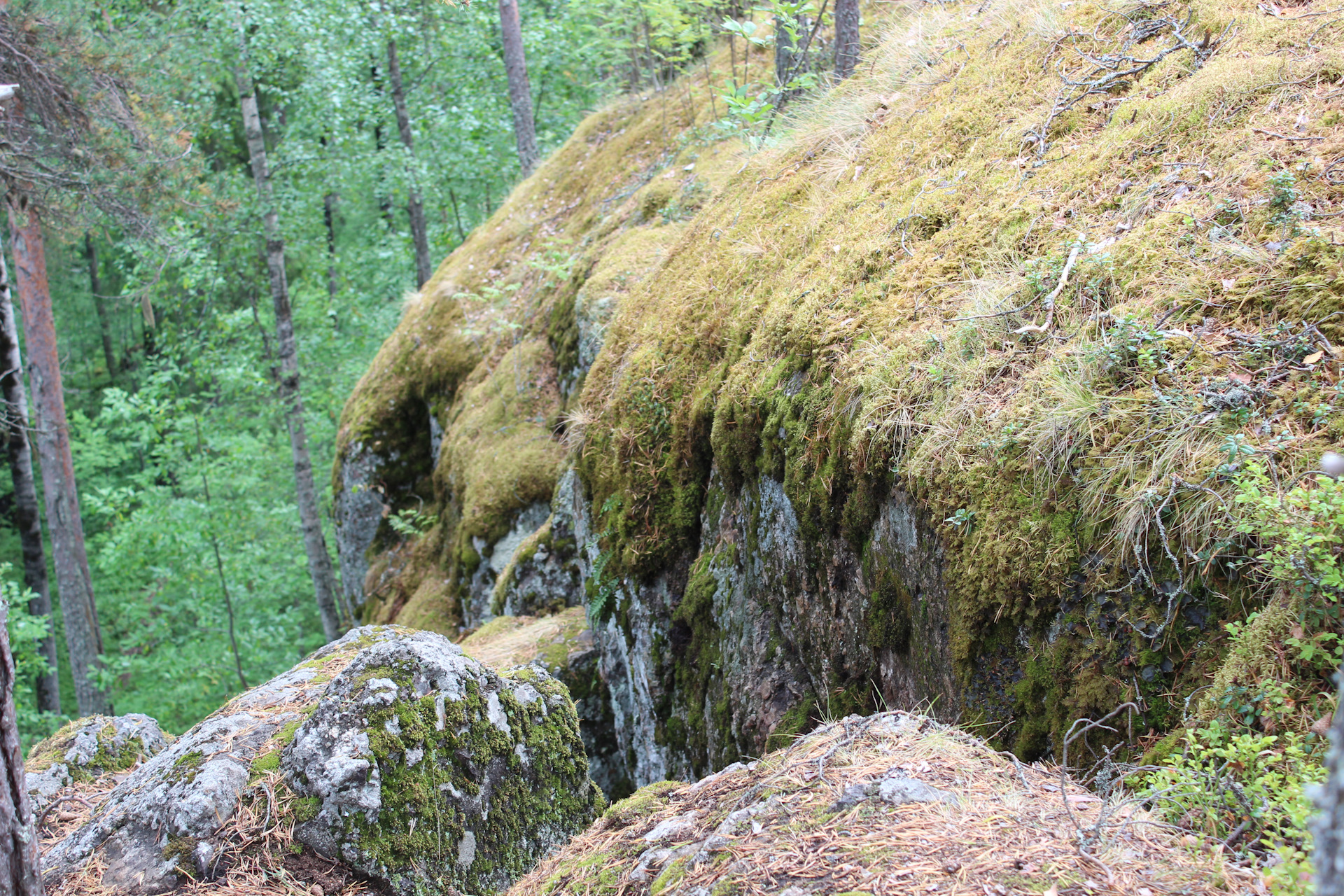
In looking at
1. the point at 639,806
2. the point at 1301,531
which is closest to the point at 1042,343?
the point at 1301,531

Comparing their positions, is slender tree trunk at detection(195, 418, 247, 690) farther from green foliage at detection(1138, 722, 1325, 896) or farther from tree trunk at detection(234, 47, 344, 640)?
green foliage at detection(1138, 722, 1325, 896)

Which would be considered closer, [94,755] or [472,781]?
[472,781]

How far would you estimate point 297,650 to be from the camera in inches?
688

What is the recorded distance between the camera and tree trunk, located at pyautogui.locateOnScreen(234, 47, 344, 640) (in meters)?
11.9

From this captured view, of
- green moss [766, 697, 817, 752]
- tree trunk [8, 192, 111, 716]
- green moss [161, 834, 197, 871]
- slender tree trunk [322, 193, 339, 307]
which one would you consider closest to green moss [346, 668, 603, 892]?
green moss [161, 834, 197, 871]

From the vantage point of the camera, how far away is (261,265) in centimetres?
1970

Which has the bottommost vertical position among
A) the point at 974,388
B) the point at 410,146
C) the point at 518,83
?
the point at 974,388

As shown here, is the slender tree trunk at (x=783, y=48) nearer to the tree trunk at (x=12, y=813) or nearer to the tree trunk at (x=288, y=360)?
the tree trunk at (x=12, y=813)

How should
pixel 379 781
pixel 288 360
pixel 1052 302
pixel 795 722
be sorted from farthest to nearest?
1. pixel 288 360
2. pixel 795 722
3. pixel 1052 302
4. pixel 379 781

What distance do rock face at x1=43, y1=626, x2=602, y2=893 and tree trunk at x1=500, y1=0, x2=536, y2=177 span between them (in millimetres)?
11991

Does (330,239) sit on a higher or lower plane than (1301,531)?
higher

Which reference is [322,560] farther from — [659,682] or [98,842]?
[98,842]

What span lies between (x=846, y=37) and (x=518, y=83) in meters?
8.06

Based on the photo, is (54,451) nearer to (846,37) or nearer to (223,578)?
(223,578)
